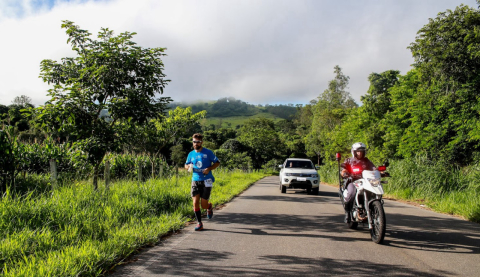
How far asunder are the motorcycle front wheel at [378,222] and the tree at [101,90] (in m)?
5.36

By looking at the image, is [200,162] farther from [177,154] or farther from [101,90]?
[177,154]

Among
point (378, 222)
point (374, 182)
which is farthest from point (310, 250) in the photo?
point (374, 182)

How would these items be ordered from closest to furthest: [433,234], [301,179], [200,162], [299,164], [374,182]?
[374,182]
[433,234]
[200,162]
[301,179]
[299,164]

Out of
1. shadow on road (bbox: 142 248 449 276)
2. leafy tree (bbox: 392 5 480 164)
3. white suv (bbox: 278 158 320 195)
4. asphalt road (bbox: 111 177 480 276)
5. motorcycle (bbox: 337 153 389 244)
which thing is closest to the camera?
shadow on road (bbox: 142 248 449 276)

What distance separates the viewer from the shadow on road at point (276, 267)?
4.12 m

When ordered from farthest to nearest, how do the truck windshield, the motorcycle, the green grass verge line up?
the truck windshield → the motorcycle → the green grass verge

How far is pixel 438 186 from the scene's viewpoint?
12602 mm

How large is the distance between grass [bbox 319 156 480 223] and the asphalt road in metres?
1.76

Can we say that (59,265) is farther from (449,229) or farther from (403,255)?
(449,229)

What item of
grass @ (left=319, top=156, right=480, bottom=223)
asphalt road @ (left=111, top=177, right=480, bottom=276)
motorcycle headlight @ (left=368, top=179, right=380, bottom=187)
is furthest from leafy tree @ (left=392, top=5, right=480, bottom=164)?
motorcycle headlight @ (left=368, top=179, right=380, bottom=187)

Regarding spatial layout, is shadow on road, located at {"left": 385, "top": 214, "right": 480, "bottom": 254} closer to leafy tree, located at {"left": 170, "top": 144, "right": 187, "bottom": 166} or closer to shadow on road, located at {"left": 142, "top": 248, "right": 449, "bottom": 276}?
shadow on road, located at {"left": 142, "top": 248, "right": 449, "bottom": 276}

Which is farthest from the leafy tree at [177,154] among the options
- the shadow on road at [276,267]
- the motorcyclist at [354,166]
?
the shadow on road at [276,267]

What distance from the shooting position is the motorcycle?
18.4 feet

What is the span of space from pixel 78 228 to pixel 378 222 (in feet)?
16.1
